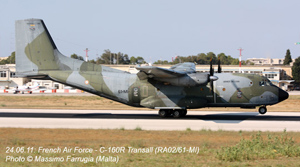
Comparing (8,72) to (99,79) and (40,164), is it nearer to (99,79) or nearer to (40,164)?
(99,79)

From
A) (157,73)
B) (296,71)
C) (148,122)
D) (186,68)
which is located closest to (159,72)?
(157,73)

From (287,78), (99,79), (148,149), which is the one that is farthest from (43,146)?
(287,78)

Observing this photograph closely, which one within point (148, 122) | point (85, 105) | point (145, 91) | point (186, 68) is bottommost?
point (85, 105)

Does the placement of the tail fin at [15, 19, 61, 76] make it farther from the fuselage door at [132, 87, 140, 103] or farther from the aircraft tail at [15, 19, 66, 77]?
the fuselage door at [132, 87, 140, 103]

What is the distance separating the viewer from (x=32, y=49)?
28.7m

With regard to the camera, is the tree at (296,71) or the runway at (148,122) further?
the tree at (296,71)

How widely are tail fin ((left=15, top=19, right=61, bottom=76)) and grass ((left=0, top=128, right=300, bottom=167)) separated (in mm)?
8179

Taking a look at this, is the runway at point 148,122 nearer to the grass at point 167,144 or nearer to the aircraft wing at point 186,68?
the grass at point 167,144

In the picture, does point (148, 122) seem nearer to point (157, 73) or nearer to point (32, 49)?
point (157, 73)

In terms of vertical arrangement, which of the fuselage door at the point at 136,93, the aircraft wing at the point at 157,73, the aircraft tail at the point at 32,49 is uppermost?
the aircraft tail at the point at 32,49

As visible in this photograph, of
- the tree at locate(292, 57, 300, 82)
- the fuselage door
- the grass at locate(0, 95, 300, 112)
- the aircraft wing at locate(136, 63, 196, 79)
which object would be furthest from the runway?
the tree at locate(292, 57, 300, 82)

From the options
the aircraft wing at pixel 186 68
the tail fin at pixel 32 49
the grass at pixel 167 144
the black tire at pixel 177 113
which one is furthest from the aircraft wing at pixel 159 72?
the tail fin at pixel 32 49

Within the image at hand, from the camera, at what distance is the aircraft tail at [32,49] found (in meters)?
28.5

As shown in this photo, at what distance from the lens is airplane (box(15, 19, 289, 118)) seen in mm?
27312
